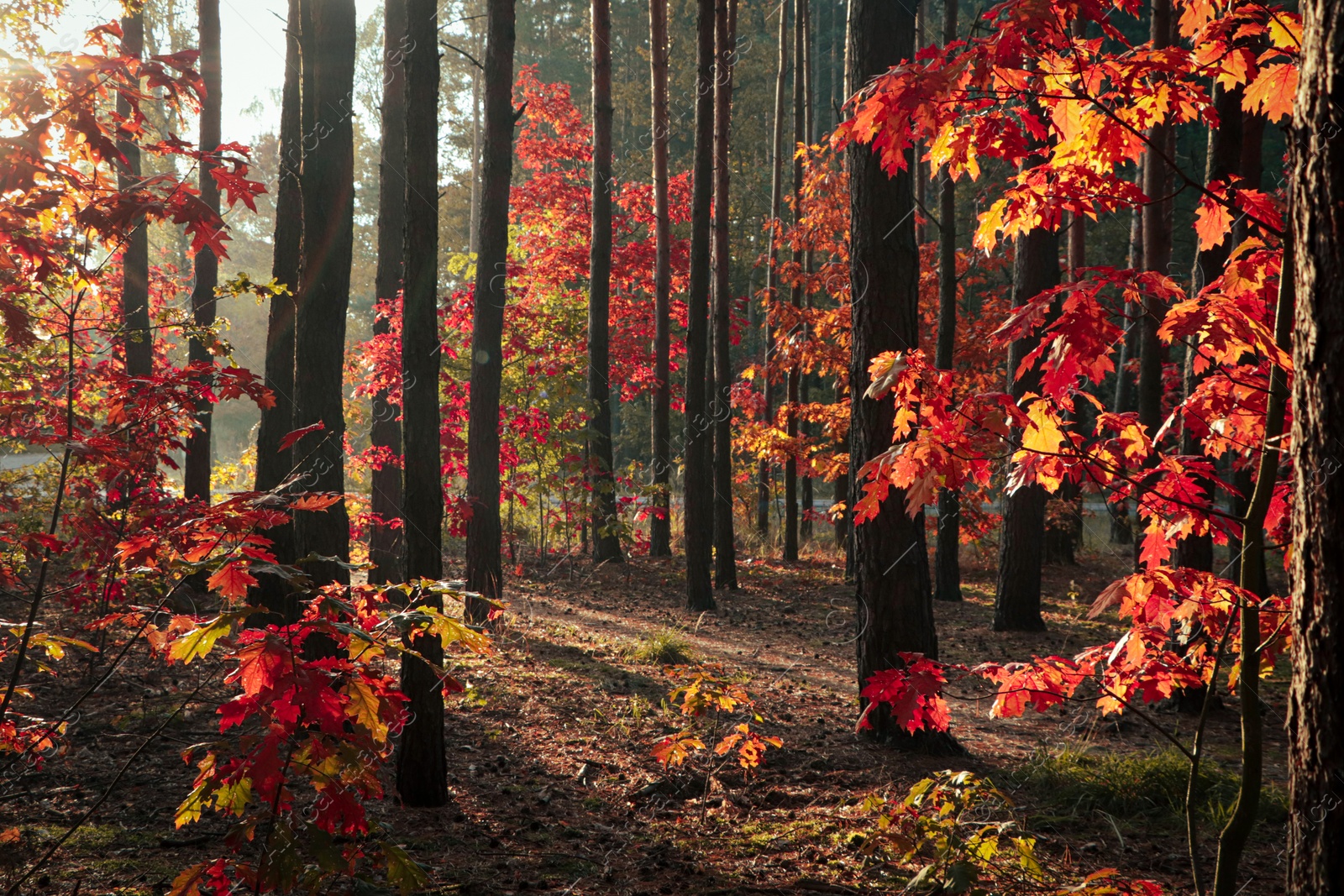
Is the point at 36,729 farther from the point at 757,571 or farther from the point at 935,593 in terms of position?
the point at 757,571

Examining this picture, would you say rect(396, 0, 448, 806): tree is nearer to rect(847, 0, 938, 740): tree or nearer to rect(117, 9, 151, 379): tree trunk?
rect(847, 0, 938, 740): tree

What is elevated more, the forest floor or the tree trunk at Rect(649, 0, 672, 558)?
the tree trunk at Rect(649, 0, 672, 558)

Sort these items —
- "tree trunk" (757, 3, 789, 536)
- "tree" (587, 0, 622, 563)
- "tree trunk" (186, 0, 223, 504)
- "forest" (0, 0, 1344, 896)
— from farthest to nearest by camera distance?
"tree trunk" (757, 3, 789, 536), "tree" (587, 0, 622, 563), "tree trunk" (186, 0, 223, 504), "forest" (0, 0, 1344, 896)

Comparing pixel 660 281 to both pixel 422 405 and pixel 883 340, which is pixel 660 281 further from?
pixel 422 405

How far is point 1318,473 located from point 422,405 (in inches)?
152

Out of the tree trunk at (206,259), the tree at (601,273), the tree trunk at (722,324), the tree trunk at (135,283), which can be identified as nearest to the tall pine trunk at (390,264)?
the tree trunk at (206,259)

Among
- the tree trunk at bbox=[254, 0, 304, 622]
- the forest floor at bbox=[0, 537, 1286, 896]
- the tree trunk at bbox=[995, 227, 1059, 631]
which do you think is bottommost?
the forest floor at bbox=[0, 537, 1286, 896]

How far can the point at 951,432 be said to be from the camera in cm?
274

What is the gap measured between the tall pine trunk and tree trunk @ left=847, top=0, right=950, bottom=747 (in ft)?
19.0

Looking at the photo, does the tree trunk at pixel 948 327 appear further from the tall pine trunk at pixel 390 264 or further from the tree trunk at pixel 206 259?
the tree trunk at pixel 206 259

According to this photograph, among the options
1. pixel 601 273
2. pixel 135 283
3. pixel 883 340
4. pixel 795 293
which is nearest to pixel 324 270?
pixel 883 340

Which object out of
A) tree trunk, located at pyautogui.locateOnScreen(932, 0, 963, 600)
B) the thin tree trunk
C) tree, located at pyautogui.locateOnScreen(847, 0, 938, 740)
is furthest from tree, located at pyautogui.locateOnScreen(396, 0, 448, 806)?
the thin tree trunk

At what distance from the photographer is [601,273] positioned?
12.4 m

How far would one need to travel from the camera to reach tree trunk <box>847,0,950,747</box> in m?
5.00
